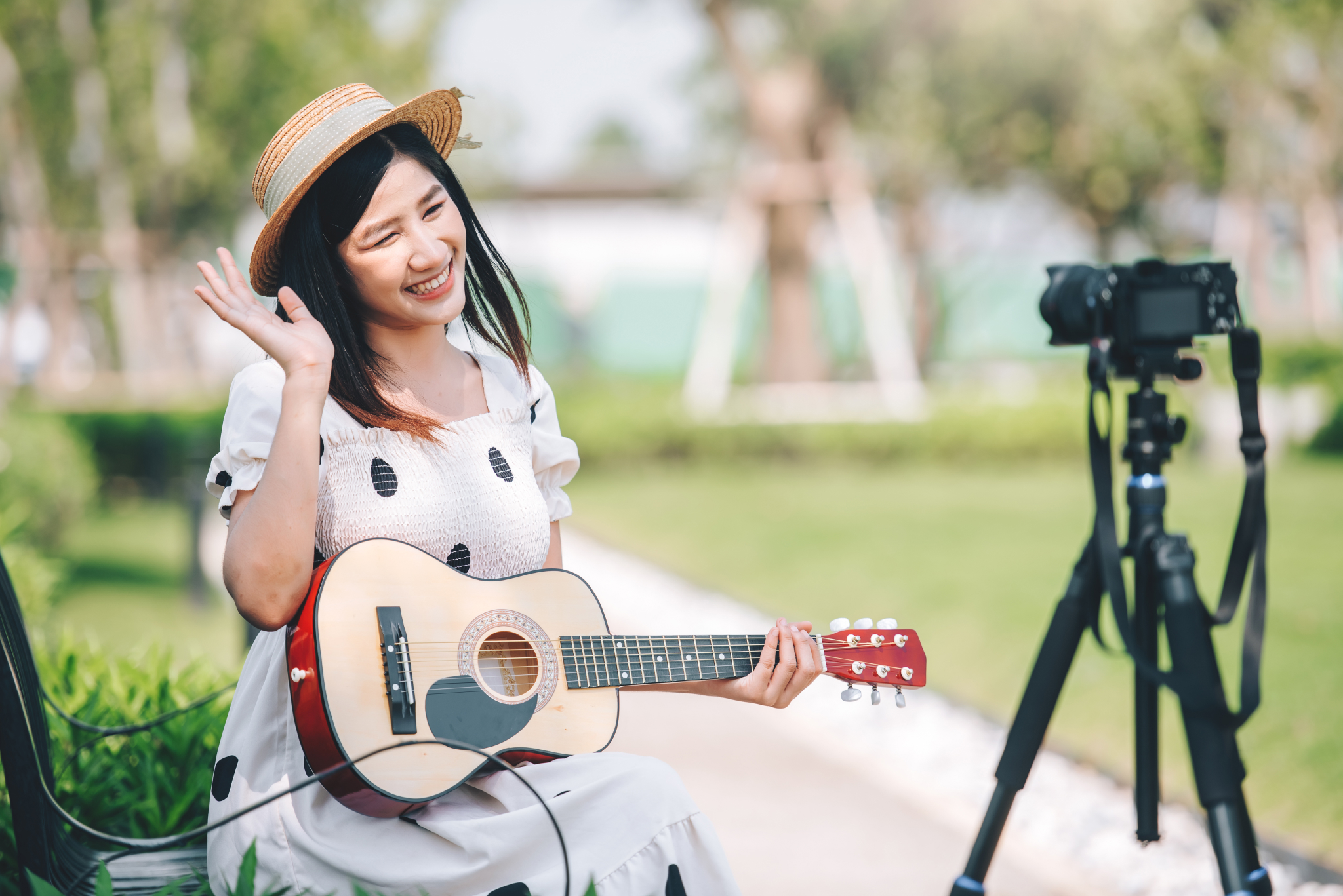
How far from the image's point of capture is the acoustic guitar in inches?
71.1

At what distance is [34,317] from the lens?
20.0 meters

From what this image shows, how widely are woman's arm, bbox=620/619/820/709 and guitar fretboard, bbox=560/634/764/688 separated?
23mm

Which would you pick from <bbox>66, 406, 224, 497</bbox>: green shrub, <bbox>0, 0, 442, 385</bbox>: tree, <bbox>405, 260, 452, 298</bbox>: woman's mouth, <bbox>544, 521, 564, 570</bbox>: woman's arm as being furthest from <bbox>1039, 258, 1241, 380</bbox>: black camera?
<bbox>0, 0, 442, 385</bbox>: tree

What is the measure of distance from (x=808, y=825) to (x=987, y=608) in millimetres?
3058

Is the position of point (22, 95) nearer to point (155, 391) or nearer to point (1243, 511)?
point (155, 391)

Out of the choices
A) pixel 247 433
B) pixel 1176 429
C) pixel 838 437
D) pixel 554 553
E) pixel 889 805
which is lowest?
pixel 889 805

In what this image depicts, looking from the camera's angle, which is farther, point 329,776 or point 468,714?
point 468,714

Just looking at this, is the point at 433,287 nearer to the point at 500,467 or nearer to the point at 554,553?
the point at 500,467

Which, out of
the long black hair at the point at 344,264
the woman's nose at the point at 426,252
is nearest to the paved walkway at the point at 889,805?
the long black hair at the point at 344,264

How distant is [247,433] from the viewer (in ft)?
6.39

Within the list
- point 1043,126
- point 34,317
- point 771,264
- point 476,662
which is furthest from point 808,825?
point 34,317

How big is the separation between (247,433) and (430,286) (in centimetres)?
42

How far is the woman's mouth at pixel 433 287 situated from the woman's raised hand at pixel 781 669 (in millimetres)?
853

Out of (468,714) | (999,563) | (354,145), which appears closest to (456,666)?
(468,714)
